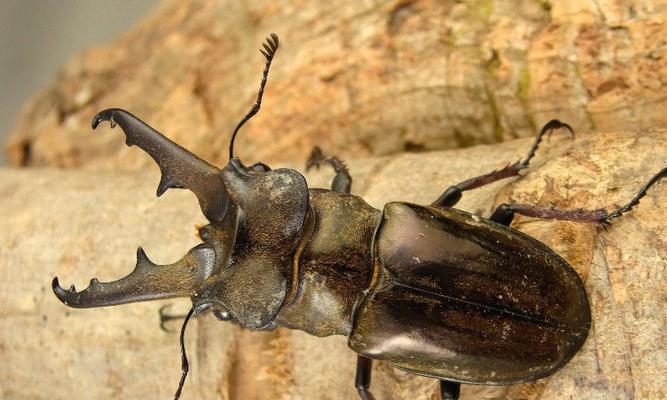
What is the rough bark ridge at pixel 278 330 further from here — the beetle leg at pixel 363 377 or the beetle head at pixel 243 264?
the beetle head at pixel 243 264

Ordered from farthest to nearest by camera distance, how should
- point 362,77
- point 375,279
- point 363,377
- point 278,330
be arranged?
point 362,77, point 278,330, point 363,377, point 375,279

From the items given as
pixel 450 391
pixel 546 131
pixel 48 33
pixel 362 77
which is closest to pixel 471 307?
pixel 450 391

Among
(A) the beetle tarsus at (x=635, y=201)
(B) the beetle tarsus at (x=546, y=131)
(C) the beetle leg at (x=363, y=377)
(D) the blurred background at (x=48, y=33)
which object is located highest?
(D) the blurred background at (x=48, y=33)

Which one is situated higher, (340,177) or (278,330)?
(340,177)

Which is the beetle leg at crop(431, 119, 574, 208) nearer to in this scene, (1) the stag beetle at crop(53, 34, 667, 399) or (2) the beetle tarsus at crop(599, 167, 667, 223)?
(1) the stag beetle at crop(53, 34, 667, 399)

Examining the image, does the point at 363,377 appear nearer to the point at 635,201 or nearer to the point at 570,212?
the point at 570,212

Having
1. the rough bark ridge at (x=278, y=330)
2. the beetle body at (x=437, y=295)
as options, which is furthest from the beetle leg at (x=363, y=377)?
the beetle body at (x=437, y=295)

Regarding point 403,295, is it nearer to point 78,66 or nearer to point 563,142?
point 563,142
